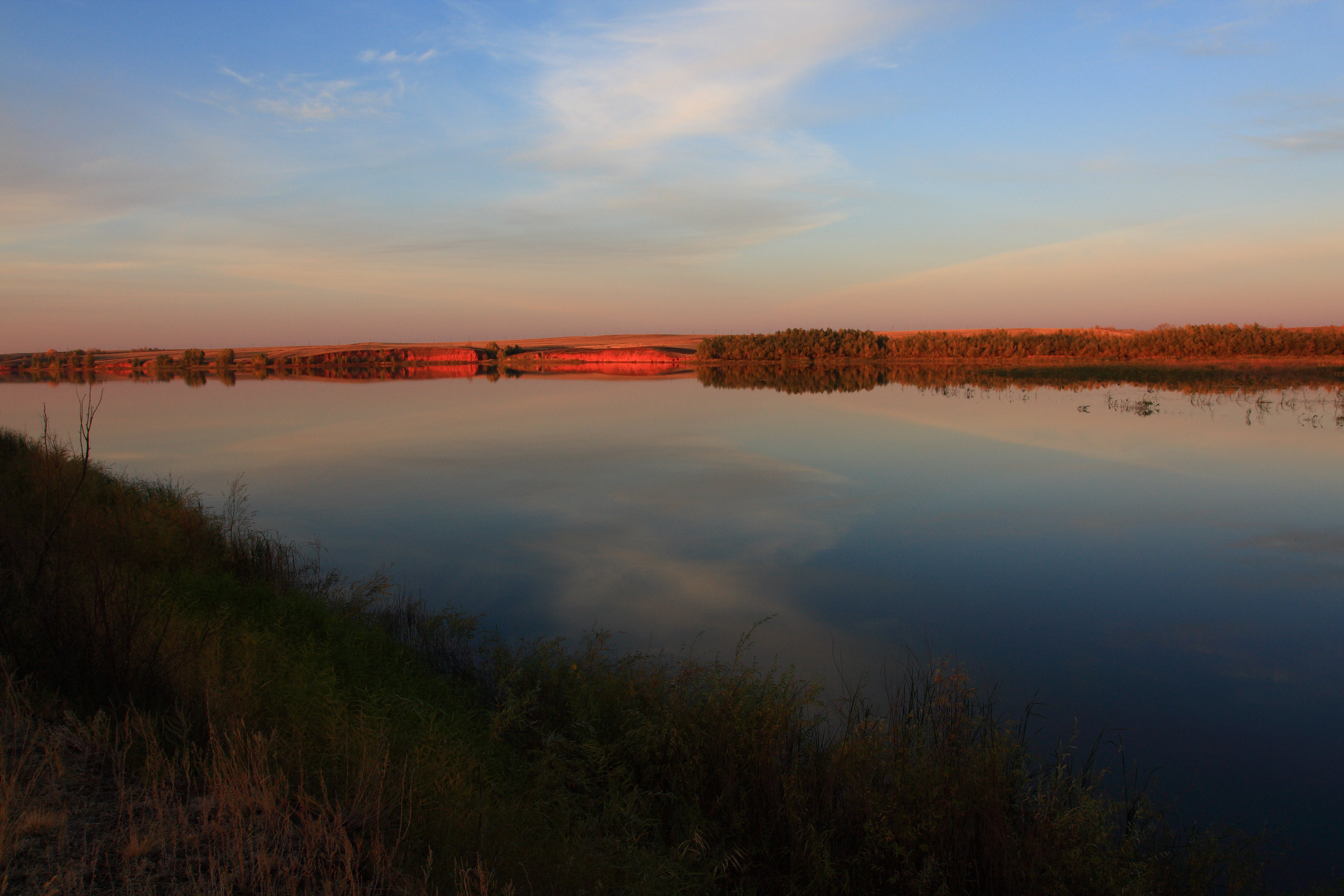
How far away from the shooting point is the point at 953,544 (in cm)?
880

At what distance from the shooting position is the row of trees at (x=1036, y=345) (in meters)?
38.7

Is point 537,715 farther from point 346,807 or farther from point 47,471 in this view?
point 47,471

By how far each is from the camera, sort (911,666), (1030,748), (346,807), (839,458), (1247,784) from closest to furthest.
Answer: (346,807) → (1247,784) → (1030,748) → (911,666) → (839,458)

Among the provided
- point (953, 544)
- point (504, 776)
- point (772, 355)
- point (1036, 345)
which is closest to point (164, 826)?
point (504, 776)

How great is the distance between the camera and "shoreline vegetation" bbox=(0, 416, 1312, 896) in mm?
2807

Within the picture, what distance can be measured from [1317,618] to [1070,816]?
472cm

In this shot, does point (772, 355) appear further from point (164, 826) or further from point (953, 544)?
point (164, 826)

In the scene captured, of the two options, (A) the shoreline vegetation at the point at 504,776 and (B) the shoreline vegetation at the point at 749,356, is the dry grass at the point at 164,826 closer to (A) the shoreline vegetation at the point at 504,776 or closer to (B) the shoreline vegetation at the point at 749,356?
(A) the shoreline vegetation at the point at 504,776

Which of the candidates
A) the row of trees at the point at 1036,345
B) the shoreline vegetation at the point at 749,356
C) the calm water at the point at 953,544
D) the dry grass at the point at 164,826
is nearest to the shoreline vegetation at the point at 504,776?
the dry grass at the point at 164,826

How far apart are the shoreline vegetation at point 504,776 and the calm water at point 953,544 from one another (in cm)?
A: 70

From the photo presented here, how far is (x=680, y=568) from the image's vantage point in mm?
8281

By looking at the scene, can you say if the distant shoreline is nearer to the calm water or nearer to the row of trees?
the row of trees

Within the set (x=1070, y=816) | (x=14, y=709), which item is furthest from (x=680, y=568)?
(x=14, y=709)

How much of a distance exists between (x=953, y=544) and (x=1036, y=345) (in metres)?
49.4
